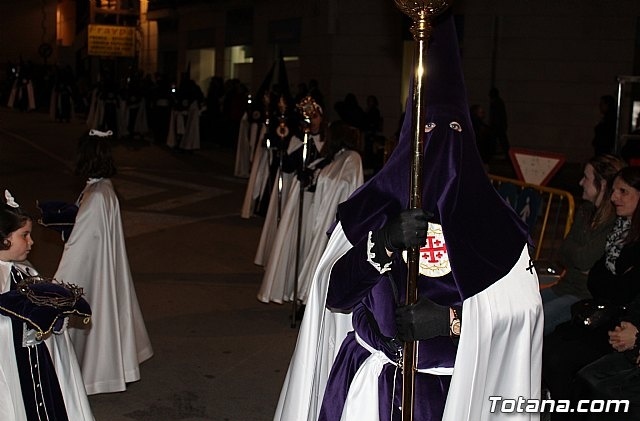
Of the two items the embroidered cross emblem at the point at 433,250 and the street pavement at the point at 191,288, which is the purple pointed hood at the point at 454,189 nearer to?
the embroidered cross emblem at the point at 433,250

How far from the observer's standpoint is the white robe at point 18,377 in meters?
A: 4.69

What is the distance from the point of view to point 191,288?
9.73 metres

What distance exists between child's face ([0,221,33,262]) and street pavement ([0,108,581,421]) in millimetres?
1734

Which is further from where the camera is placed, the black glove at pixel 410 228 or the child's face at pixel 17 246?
the child's face at pixel 17 246

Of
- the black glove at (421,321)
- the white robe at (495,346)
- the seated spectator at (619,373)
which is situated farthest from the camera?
the seated spectator at (619,373)

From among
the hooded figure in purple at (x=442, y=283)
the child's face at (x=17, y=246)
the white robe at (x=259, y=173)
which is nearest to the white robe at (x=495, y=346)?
the hooded figure in purple at (x=442, y=283)

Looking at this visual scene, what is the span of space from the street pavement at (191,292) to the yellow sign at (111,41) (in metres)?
21.6

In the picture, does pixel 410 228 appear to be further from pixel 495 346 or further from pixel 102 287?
pixel 102 287

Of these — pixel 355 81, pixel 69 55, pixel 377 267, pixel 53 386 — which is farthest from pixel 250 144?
pixel 69 55

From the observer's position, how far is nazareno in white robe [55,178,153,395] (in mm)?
6430

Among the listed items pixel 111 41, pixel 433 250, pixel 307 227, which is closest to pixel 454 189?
pixel 433 250

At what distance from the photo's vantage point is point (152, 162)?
22.2 metres

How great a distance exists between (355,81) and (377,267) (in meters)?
22.7

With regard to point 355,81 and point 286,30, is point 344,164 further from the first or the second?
point 286,30
